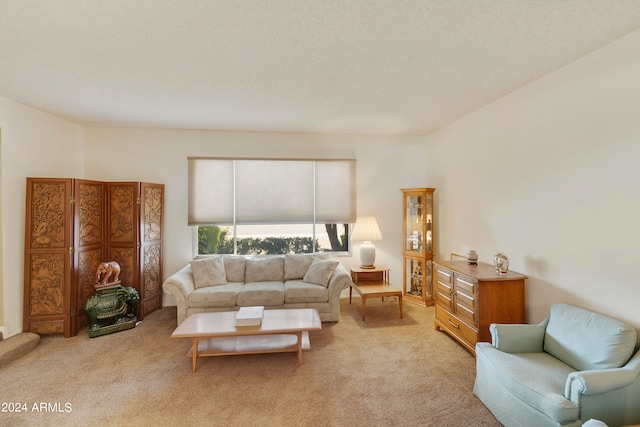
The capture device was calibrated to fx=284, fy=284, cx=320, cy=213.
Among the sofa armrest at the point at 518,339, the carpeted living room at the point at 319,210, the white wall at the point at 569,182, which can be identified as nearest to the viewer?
the carpeted living room at the point at 319,210

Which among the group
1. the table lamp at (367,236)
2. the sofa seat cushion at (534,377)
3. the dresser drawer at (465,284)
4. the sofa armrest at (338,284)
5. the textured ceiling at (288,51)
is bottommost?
the sofa seat cushion at (534,377)

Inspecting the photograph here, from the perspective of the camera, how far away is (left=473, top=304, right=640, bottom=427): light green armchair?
5.61ft

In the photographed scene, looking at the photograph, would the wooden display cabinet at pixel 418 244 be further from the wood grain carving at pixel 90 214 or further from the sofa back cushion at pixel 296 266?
the wood grain carving at pixel 90 214

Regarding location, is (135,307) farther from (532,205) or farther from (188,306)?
(532,205)

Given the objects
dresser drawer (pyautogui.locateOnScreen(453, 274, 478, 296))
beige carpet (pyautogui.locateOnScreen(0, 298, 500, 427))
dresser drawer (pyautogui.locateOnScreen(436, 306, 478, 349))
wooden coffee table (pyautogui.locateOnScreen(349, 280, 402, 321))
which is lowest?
beige carpet (pyautogui.locateOnScreen(0, 298, 500, 427))

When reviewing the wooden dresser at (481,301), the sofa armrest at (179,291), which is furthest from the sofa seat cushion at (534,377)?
the sofa armrest at (179,291)

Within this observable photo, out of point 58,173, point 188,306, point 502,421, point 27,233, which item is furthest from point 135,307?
point 502,421

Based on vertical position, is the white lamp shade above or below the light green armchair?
above

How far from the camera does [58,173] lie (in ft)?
12.9

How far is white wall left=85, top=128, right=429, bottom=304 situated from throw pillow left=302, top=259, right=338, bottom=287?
35.6 inches

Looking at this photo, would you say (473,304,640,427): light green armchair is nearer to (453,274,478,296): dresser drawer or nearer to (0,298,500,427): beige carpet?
(0,298,500,427): beige carpet

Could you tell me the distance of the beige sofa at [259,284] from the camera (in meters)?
3.65

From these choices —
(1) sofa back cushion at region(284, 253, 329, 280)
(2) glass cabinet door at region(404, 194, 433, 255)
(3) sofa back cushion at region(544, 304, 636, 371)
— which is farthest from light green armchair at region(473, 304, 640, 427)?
(1) sofa back cushion at region(284, 253, 329, 280)

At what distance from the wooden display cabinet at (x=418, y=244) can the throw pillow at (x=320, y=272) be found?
143 centimetres
